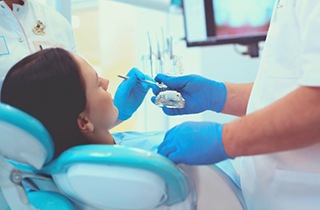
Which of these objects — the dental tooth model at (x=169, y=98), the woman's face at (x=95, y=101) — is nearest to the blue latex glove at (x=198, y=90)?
the dental tooth model at (x=169, y=98)

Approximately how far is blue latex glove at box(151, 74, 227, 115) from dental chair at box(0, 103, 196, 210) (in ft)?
1.70

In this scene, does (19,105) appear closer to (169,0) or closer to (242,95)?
(242,95)

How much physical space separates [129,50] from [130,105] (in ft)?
5.17

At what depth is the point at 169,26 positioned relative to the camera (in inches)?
105

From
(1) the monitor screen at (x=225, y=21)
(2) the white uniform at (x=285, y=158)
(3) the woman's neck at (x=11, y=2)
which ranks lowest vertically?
(2) the white uniform at (x=285, y=158)

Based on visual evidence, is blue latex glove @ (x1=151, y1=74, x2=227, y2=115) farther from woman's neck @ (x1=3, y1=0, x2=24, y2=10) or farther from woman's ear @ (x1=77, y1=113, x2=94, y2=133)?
woman's neck @ (x1=3, y1=0, x2=24, y2=10)

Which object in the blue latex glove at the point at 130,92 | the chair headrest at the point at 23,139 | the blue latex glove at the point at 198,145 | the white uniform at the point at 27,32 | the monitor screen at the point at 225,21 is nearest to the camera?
the chair headrest at the point at 23,139

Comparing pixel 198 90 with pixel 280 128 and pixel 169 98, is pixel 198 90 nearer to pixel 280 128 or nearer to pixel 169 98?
pixel 169 98

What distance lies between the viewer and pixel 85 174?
27.5 inches

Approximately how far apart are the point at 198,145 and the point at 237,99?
0.55 meters

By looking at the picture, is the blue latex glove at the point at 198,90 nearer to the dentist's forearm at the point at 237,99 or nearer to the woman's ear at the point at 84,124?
the dentist's forearm at the point at 237,99

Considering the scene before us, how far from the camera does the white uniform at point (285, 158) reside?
86 cm

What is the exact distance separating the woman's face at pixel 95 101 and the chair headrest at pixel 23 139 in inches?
9.1

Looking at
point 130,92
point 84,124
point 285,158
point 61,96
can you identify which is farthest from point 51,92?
point 285,158
